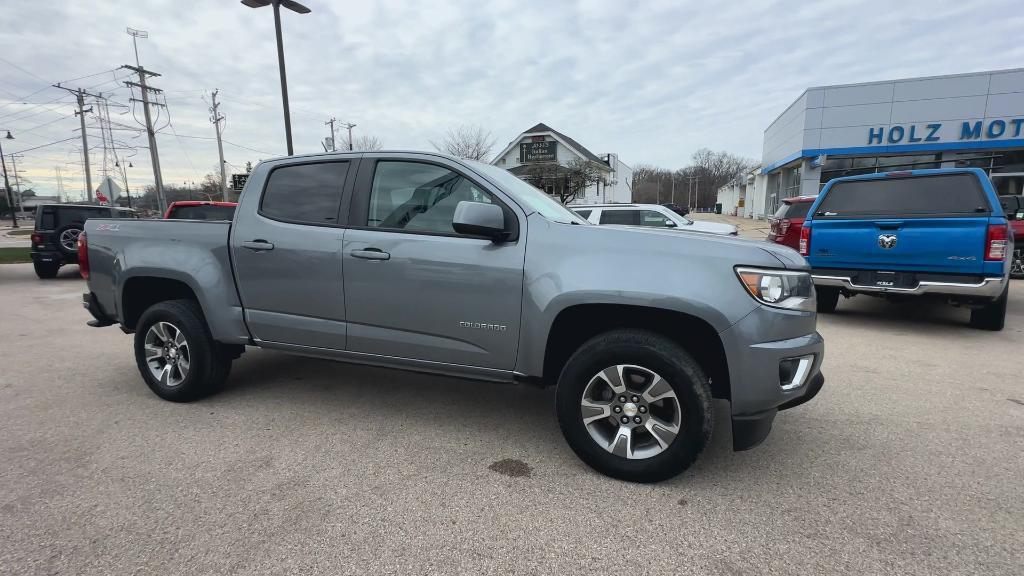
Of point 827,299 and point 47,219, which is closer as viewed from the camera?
point 827,299

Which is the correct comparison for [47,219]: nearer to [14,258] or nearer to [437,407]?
[14,258]

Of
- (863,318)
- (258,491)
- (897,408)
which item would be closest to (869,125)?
(863,318)

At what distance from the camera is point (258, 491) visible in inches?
103

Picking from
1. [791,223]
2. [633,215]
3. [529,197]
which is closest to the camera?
[529,197]

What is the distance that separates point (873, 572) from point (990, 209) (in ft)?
17.0

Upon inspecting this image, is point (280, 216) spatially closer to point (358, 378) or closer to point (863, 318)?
point (358, 378)

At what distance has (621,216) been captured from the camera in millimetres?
11805

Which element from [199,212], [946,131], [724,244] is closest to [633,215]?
[199,212]

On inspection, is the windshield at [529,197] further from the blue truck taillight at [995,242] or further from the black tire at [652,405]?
the blue truck taillight at [995,242]

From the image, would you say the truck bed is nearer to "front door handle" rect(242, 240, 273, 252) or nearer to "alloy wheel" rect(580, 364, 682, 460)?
"front door handle" rect(242, 240, 273, 252)

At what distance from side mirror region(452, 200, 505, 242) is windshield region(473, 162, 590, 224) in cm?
31

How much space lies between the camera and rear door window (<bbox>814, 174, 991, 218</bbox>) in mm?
5492

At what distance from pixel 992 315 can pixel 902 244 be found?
162cm

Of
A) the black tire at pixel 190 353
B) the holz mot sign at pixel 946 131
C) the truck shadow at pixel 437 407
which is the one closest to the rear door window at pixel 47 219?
the truck shadow at pixel 437 407
